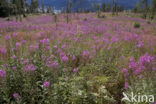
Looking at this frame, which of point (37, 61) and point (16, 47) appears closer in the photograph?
point (37, 61)

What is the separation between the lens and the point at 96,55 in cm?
423

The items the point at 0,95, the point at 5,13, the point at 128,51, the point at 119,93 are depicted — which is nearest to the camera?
the point at 0,95

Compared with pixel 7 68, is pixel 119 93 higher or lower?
lower

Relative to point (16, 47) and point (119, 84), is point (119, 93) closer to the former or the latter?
point (119, 84)

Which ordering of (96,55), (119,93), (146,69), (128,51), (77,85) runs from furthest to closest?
(128,51), (96,55), (119,93), (146,69), (77,85)

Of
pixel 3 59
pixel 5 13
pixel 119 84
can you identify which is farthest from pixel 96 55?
pixel 5 13

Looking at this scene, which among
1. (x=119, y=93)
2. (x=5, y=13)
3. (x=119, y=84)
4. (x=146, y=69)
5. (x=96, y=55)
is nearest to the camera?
(x=146, y=69)

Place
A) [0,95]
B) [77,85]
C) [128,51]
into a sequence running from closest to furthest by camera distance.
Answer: [0,95], [77,85], [128,51]

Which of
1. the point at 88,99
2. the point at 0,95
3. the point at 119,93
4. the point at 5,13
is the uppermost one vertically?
the point at 5,13

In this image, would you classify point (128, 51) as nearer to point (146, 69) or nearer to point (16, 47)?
point (146, 69)

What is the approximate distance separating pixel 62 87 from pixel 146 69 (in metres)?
1.74

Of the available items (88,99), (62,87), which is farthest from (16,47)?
(88,99)

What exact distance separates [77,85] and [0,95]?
4.52 feet

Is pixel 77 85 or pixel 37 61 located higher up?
pixel 37 61
